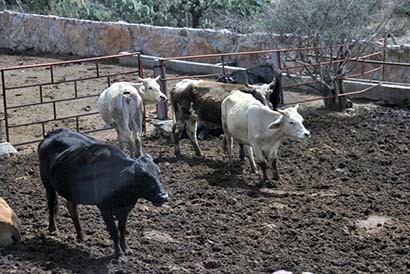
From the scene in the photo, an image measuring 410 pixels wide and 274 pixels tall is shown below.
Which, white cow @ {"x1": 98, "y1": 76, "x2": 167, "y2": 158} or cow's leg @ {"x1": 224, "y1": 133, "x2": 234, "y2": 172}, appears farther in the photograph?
white cow @ {"x1": 98, "y1": 76, "x2": 167, "y2": 158}

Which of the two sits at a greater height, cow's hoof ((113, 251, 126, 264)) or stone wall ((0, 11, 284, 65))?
stone wall ((0, 11, 284, 65))

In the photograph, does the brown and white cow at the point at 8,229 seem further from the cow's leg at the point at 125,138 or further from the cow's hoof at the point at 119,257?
the cow's leg at the point at 125,138

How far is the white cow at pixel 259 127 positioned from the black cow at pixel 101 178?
2.83 meters

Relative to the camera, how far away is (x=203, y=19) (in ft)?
73.5

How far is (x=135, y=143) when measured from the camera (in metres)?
10.9

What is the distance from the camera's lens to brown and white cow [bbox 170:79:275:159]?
11.3 m

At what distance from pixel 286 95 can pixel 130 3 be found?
956 centimetres

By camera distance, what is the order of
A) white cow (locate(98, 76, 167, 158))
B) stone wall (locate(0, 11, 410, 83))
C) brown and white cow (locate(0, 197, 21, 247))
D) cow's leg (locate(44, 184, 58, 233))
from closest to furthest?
brown and white cow (locate(0, 197, 21, 247))
cow's leg (locate(44, 184, 58, 233))
white cow (locate(98, 76, 167, 158))
stone wall (locate(0, 11, 410, 83))

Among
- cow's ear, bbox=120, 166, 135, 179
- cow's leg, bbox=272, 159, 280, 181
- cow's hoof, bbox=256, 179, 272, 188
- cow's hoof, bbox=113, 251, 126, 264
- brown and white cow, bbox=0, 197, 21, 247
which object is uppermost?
cow's ear, bbox=120, 166, 135, 179

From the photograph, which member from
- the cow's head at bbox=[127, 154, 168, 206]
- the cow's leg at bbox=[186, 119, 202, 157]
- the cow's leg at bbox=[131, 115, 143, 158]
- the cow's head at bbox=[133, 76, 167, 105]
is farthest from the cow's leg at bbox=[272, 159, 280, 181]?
the cow's head at bbox=[127, 154, 168, 206]

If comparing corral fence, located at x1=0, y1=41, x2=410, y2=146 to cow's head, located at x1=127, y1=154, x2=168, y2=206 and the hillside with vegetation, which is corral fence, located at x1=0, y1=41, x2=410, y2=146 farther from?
cow's head, located at x1=127, y1=154, x2=168, y2=206

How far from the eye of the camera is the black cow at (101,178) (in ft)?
23.1

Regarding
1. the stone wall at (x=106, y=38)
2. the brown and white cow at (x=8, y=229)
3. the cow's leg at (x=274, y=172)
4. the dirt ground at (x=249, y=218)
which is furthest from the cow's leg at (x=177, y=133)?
the stone wall at (x=106, y=38)

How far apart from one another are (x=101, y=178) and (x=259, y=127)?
3.24 metres
